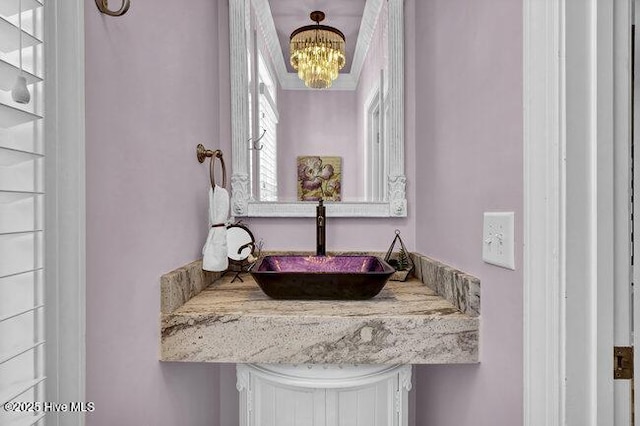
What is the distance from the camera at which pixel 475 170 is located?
970 millimetres

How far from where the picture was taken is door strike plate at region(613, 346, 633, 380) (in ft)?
2.10

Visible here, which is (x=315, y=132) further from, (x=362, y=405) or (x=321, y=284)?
(x=362, y=405)

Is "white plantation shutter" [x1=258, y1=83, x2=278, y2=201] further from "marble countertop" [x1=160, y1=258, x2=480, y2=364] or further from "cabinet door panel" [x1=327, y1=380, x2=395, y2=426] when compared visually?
"cabinet door panel" [x1=327, y1=380, x2=395, y2=426]

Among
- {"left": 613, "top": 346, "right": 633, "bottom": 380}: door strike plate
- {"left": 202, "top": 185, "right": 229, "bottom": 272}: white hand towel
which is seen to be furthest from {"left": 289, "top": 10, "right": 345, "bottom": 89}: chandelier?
{"left": 613, "top": 346, "right": 633, "bottom": 380}: door strike plate

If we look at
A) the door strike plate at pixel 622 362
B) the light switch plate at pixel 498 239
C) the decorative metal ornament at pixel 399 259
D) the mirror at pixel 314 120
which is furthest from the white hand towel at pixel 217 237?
the door strike plate at pixel 622 362

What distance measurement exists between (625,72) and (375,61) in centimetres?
106

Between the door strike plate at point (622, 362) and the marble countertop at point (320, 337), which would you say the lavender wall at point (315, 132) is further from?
the door strike plate at point (622, 362)

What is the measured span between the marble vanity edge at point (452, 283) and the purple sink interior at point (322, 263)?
7.6 inches

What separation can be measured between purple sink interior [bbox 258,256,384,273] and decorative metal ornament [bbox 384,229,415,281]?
107 millimetres

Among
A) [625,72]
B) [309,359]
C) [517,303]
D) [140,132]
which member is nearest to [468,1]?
[625,72]

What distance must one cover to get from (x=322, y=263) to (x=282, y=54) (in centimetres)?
92

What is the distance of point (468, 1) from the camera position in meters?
1.01

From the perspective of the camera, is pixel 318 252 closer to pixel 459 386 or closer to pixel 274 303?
pixel 274 303

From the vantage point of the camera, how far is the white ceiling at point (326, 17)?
61.3 inches
